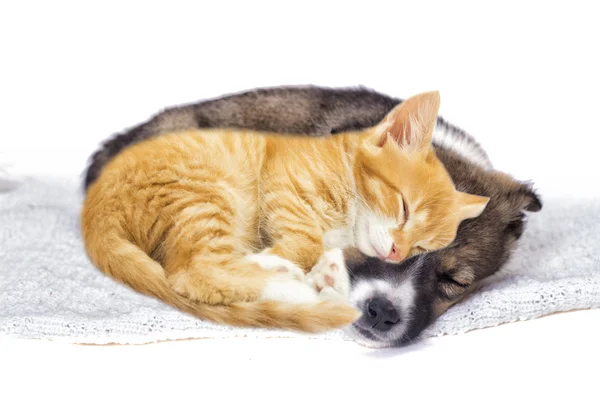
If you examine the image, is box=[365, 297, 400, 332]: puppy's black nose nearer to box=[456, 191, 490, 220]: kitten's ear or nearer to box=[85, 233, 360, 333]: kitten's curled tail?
box=[85, 233, 360, 333]: kitten's curled tail

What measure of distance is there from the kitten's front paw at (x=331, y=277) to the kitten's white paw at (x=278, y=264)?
0.12 ft

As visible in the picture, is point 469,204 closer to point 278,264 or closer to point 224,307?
point 278,264

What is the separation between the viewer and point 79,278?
8.66ft

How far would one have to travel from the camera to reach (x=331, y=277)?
239 cm

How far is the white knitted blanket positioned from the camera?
7.50 ft

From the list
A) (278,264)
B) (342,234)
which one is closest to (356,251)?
(342,234)

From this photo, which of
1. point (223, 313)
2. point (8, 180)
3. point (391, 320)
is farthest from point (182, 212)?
point (8, 180)

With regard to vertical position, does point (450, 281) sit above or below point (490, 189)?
below

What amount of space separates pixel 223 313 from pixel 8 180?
185 centimetres

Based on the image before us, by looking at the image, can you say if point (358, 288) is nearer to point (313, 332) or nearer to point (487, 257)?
point (313, 332)

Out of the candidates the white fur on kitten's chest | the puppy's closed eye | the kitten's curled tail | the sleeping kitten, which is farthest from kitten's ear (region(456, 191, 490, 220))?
the kitten's curled tail

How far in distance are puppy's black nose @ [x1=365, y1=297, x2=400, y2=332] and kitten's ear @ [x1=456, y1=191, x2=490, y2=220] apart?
0.41 m

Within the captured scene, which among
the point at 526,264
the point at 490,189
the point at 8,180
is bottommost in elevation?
the point at 8,180

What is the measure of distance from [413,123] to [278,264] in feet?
2.07
